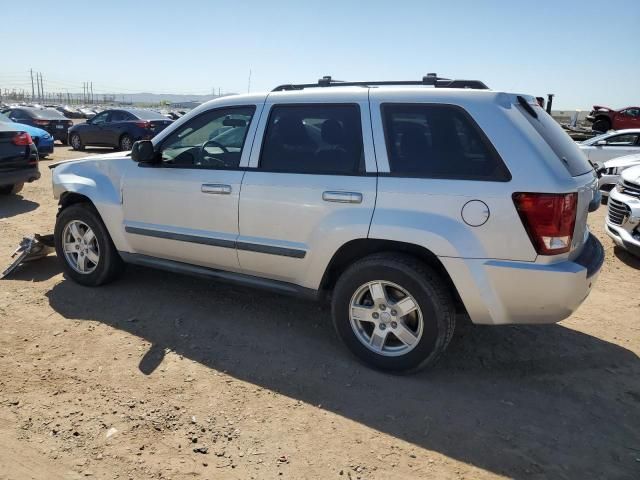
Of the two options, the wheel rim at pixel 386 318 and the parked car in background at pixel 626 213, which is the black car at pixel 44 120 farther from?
the wheel rim at pixel 386 318

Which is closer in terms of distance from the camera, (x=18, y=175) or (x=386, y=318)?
(x=386, y=318)

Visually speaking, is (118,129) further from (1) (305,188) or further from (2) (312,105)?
(1) (305,188)

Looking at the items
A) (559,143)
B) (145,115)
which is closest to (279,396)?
(559,143)

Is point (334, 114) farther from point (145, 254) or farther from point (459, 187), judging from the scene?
point (145, 254)

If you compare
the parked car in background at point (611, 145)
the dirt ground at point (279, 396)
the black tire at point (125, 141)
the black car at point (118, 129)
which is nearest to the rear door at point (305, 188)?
the dirt ground at point (279, 396)

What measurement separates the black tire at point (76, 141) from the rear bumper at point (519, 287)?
1741cm

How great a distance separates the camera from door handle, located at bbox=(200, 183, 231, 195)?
152 inches

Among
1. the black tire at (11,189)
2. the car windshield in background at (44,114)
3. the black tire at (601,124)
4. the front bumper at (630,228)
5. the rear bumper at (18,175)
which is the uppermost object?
the black tire at (601,124)

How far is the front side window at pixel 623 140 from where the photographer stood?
11.3m

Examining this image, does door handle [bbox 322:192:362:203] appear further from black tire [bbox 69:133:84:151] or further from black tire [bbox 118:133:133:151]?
black tire [bbox 69:133:84:151]

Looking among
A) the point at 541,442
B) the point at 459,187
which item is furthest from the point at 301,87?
the point at 541,442

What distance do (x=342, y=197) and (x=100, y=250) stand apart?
263cm

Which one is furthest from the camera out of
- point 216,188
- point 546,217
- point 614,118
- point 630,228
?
point 614,118

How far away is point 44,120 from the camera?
18625 millimetres
